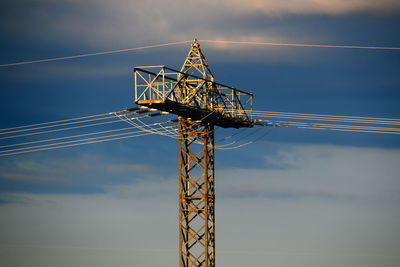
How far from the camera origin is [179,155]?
177 ft

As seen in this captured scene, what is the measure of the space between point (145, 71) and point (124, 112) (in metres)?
4.42

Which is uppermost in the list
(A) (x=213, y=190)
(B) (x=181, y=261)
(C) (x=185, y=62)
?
(C) (x=185, y=62)

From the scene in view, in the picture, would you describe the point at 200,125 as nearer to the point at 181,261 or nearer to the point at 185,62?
the point at 185,62

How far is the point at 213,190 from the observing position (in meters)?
54.2

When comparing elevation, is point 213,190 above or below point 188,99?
below

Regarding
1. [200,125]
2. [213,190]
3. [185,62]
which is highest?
[185,62]

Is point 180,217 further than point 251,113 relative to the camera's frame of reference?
No

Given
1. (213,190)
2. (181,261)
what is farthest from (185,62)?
(181,261)

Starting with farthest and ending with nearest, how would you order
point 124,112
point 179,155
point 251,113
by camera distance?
1. point 251,113
2. point 179,155
3. point 124,112

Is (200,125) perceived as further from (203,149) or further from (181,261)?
(181,261)

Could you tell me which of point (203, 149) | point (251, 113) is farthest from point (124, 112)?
point (251, 113)

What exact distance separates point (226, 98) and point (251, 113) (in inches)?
123

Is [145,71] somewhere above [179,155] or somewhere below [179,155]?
above

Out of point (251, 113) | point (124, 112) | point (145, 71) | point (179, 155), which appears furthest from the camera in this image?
point (251, 113)
